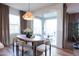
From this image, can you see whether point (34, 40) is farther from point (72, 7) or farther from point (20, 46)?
point (72, 7)

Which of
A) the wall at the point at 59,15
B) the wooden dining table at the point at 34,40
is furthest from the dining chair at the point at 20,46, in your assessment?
the wall at the point at 59,15

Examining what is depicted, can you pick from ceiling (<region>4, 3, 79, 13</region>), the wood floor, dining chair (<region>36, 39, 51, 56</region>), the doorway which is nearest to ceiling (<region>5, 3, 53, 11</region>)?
ceiling (<region>4, 3, 79, 13</region>)

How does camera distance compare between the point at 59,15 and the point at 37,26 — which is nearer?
the point at 59,15

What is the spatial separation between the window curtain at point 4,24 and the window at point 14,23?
67 mm

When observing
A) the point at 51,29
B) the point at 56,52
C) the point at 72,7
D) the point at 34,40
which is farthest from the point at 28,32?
the point at 72,7

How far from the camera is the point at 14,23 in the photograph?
1.65 metres

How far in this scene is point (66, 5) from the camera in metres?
1.56

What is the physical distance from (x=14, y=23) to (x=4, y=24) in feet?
0.56

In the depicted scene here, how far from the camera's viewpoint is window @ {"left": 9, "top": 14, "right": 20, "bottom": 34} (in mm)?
1607

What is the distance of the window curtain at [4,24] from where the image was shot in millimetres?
1550

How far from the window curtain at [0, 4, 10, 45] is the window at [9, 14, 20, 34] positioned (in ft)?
0.22

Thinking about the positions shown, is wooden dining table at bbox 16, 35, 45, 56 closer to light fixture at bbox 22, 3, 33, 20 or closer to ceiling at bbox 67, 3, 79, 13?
light fixture at bbox 22, 3, 33, 20

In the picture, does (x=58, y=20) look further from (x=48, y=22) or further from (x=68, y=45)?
(x=68, y=45)

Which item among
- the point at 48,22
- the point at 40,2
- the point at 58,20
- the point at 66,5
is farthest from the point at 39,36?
the point at 66,5
